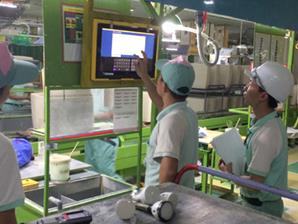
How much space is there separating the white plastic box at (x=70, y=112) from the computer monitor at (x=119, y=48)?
23 cm

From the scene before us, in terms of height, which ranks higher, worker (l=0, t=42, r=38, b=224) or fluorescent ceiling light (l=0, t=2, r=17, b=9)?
fluorescent ceiling light (l=0, t=2, r=17, b=9)

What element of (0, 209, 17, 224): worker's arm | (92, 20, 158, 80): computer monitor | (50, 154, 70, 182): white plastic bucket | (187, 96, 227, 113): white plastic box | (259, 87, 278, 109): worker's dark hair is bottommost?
(50, 154, 70, 182): white plastic bucket

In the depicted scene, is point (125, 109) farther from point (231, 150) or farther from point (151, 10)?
point (231, 150)

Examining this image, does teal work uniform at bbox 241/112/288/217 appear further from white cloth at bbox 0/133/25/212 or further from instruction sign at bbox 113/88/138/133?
white cloth at bbox 0/133/25/212

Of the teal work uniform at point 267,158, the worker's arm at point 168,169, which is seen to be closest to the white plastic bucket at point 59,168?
the worker's arm at point 168,169

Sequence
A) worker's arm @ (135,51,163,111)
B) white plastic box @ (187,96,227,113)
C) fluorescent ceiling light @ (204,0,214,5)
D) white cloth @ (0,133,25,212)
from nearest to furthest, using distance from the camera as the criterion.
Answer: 1. white cloth @ (0,133,25,212)
2. fluorescent ceiling light @ (204,0,214,5)
3. worker's arm @ (135,51,163,111)
4. white plastic box @ (187,96,227,113)

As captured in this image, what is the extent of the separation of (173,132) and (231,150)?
1.47 feet

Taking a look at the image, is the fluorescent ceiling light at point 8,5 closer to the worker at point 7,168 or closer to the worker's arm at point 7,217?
the worker at point 7,168

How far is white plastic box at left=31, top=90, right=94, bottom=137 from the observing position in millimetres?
2557

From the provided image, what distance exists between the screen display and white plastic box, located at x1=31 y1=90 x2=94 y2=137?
237 millimetres

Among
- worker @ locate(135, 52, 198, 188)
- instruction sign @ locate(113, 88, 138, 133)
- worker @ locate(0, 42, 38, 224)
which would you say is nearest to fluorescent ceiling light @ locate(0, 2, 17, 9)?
instruction sign @ locate(113, 88, 138, 133)

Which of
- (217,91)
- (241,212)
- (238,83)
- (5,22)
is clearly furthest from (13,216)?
(238,83)

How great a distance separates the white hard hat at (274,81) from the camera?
2.20 meters

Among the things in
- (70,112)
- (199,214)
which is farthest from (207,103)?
(199,214)
